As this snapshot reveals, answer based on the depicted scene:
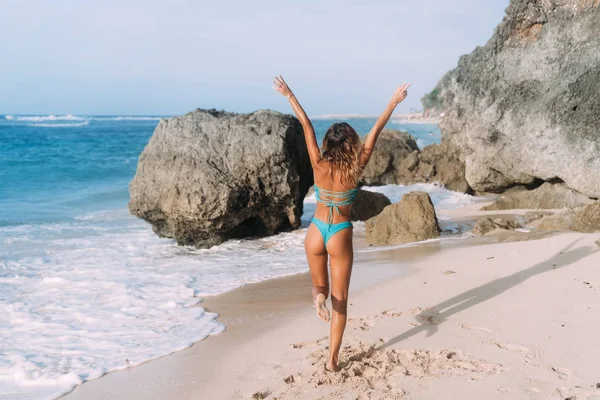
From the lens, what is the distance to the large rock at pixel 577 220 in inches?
343

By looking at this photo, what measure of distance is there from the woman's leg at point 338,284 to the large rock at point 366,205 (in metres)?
7.54

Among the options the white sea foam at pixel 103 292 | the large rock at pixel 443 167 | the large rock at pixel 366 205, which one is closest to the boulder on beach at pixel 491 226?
the white sea foam at pixel 103 292

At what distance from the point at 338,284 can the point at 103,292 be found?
398 cm

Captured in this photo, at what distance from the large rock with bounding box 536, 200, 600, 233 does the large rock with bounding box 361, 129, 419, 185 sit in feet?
29.3

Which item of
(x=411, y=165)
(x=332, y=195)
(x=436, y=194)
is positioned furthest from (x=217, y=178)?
(x=411, y=165)

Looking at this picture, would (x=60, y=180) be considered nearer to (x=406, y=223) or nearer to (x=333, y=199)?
(x=406, y=223)

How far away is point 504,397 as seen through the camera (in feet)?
12.6

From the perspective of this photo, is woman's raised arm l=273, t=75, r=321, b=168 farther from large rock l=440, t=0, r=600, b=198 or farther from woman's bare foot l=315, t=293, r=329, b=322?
large rock l=440, t=0, r=600, b=198

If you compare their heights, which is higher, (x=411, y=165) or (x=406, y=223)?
(x=411, y=165)

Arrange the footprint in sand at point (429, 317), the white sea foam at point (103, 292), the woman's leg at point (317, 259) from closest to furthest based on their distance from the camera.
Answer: the woman's leg at point (317, 259) → the white sea foam at point (103, 292) → the footprint in sand at point (429, 317)

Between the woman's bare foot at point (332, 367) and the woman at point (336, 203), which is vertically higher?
the woman at point (336, 203)

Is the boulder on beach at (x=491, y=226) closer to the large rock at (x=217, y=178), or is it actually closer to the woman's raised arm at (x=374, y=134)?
the large rock at (x=217, y=178)

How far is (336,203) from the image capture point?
174 inches

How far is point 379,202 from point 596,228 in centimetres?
459
